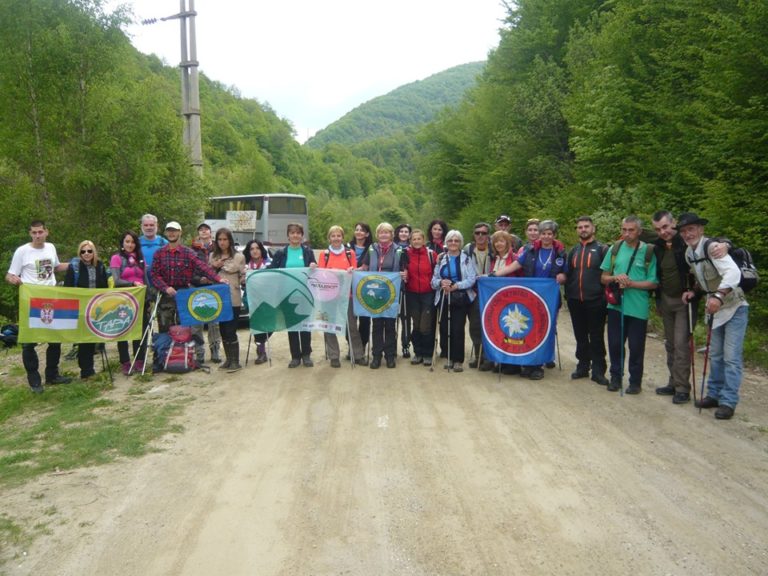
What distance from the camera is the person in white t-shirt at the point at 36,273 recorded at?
24.7 ft

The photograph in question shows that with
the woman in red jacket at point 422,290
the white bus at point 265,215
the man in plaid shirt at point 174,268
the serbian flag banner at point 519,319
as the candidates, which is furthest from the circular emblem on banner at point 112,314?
the white bus at point 265,215

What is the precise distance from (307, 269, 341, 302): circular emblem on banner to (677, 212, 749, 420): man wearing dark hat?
450cm

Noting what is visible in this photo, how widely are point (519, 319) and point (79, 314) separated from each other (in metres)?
5.76

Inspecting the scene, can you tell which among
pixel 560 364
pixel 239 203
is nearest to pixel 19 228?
pixel 560 364

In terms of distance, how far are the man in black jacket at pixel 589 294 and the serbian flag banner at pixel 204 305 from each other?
15.3 feet

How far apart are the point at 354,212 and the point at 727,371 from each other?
101 meters

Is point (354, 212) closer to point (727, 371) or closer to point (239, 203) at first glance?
point (239, 203)

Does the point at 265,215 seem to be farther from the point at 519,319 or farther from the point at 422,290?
the point at 519,319

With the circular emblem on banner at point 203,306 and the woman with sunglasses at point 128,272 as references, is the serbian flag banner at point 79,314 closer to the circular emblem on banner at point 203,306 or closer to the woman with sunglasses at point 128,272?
the woman with sunglasses at point 128,272

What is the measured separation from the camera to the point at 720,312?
6.08m

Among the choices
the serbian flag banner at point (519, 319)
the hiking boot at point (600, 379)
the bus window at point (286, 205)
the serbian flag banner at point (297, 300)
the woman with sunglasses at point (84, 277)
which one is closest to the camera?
the hiking boot at point (600, 379)

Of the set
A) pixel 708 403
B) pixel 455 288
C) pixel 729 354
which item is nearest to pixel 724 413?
pixel 708 403

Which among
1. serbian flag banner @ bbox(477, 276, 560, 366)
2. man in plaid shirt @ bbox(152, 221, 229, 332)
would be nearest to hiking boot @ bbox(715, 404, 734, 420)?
serbian flag banner @ bbox(477, 276, 560, 366)

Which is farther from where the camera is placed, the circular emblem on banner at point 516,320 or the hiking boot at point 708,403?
the circular emblem on banner at point 516,320
